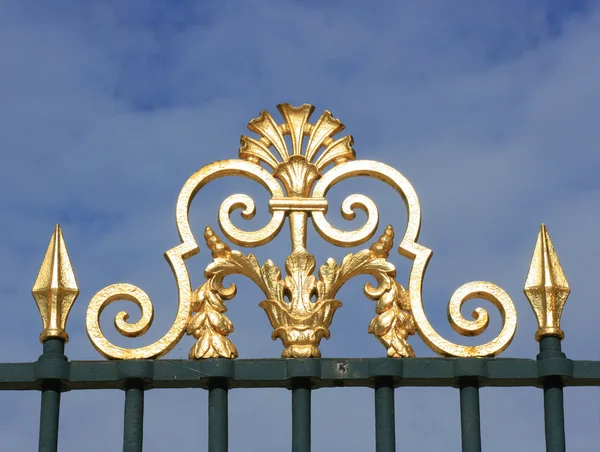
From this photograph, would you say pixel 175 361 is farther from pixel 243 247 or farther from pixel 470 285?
pixel 470 285

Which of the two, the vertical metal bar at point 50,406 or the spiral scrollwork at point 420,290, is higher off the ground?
the spiral scrollwork at point 420,290

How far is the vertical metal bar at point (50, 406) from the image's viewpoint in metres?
9.56

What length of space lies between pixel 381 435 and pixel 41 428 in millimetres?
1663

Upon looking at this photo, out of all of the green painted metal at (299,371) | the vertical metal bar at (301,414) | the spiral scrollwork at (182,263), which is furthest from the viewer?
the spiral scrollwork at (182,263)

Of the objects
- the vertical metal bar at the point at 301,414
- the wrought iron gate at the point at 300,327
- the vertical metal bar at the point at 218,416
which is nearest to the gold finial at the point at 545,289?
the wrought iron gate at the point at 300,327

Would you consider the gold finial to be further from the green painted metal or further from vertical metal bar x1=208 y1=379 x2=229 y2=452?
vertical metal bar x1=208 y1=379 x2=229 y2=452

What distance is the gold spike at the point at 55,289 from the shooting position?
980 cm

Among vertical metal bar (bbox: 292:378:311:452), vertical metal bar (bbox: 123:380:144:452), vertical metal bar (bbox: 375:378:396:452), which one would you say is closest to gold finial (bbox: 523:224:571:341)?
vertical metal bar (bbox: 375:378:396:452)

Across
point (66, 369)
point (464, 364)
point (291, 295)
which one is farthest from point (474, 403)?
point (66, 369)

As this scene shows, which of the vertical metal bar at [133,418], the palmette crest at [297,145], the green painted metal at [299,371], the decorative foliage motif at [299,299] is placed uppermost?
the palmette crest at [297,145]

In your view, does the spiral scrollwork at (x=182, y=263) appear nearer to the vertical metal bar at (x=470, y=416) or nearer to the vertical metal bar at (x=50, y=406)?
the vertical metal bar at (x=50, y=406)

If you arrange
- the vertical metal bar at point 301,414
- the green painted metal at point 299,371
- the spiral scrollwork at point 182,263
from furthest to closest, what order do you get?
the spiral scrollwork at point 182,263 → the green painted metal at point 299,371 → the vertical metal bar at point 301,414

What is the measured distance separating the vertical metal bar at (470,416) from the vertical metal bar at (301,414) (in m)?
0.76

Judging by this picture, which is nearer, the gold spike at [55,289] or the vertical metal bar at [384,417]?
the vertical metal bar at [384,417]
